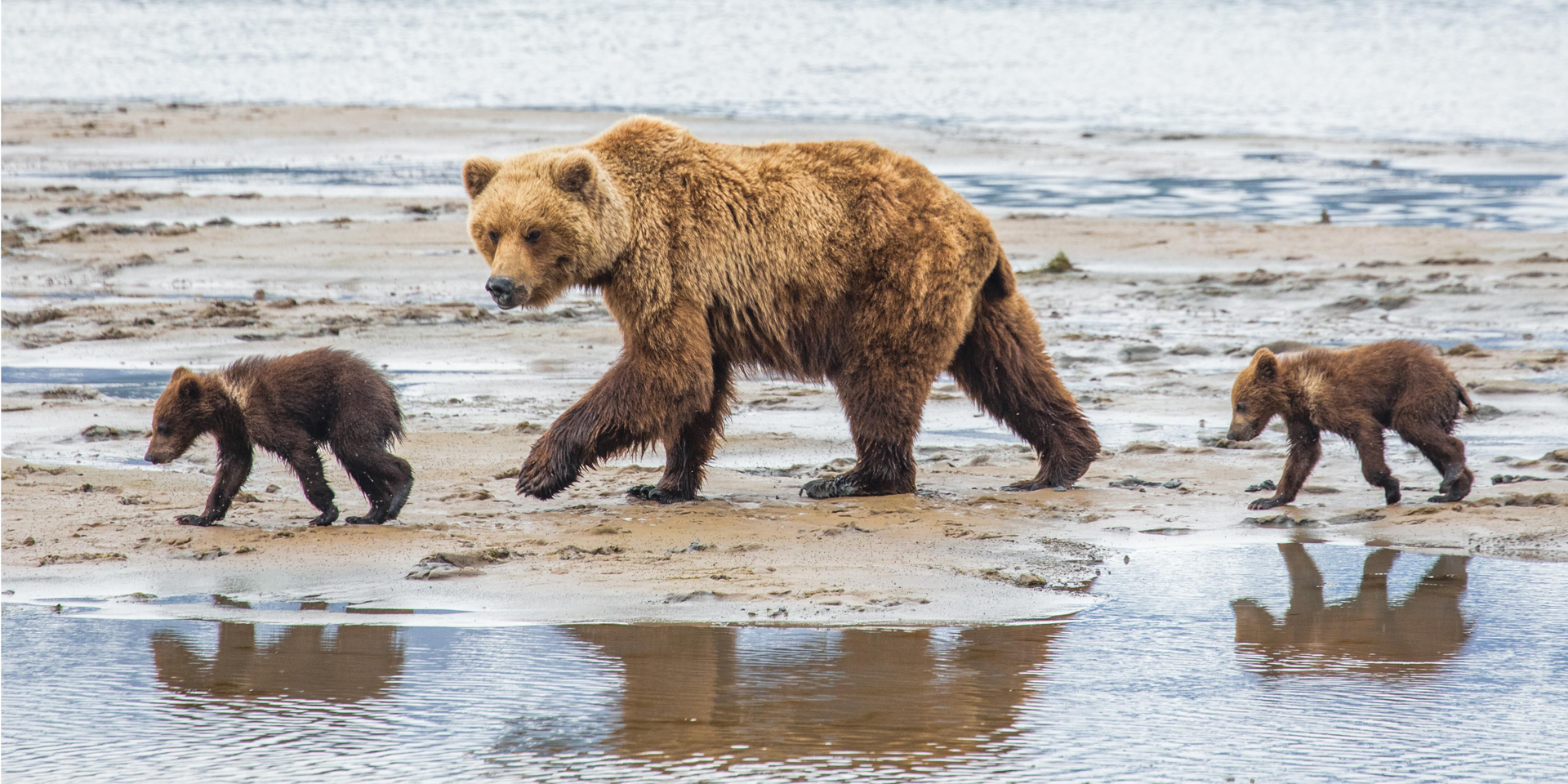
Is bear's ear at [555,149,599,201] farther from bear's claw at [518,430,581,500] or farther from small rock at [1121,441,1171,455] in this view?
small rock at [1121,441,1171,455]

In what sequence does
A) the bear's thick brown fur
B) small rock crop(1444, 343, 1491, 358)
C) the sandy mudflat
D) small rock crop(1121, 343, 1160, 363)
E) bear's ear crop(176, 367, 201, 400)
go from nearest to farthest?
the sandy mudflat < bear's ear crop(176, 367, 201, 400) < the bear's thick brown fur < small rock crop(1444, 343, 1491, 358) < small rock crop(1121, 343, 1160, 363)

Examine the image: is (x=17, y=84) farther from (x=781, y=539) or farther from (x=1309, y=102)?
(x=781, y=539)

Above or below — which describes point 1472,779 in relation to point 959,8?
below

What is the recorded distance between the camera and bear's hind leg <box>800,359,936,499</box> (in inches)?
283

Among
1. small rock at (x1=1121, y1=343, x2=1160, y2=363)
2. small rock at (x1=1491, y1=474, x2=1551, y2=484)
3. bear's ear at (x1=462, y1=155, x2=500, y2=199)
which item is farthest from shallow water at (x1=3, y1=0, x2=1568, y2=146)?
bear's ear at (x1=462, y1=155, x2=500, y2=199)

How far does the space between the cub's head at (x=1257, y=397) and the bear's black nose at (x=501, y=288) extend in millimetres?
3178

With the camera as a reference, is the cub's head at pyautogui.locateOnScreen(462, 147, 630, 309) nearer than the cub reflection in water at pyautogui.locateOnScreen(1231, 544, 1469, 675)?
No

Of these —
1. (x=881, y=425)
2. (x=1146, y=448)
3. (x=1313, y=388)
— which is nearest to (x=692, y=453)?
(x=881, y=425)

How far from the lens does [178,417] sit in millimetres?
6660

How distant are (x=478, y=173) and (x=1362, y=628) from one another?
3866mm

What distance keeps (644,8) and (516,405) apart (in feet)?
174

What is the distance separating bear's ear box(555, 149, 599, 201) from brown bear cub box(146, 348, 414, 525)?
1101 millimetres

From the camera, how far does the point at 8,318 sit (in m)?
11.5

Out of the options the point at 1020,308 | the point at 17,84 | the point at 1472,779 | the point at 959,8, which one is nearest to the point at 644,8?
the point at 959,8
